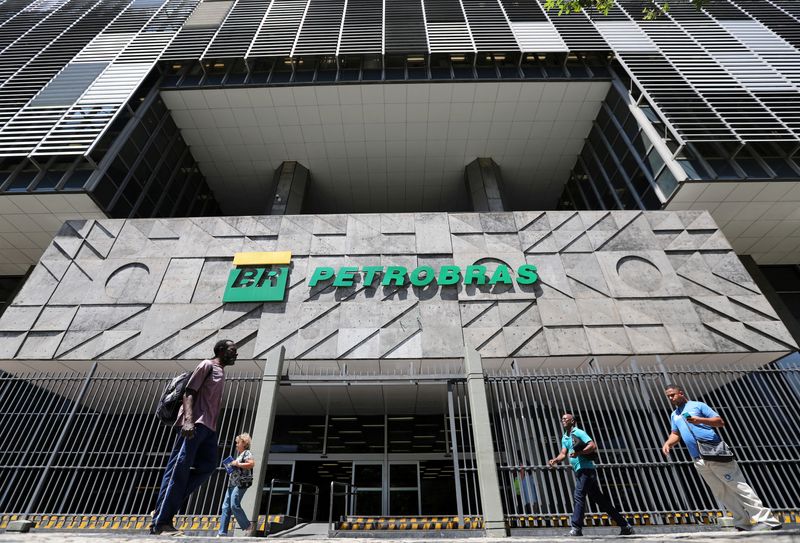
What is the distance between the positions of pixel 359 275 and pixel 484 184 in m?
9.47

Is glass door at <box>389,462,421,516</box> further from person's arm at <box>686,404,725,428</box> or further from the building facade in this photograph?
person's arm at <box>686,404,725,428</box>

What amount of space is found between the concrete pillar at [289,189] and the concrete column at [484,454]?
13.0 m

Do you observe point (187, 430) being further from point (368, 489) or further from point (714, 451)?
point (368, 489)

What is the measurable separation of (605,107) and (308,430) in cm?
1760

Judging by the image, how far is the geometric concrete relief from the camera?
11.4 metres

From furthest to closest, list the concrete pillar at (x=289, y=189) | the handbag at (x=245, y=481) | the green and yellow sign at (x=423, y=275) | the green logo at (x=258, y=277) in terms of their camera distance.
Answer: the concrete pillar at (x=289, y=189) < the green and yellow sign at (x=423, y=275) < the green logo at (x=258, y=277) < the handbag at (x=245, y=481)

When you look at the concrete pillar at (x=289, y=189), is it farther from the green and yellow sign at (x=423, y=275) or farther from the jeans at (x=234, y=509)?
the jeans at (x=234, y=509)

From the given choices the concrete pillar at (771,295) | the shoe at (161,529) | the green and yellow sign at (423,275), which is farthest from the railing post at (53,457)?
the concrete pillar at (771,295)

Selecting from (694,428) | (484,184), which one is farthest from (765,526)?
(484,184)

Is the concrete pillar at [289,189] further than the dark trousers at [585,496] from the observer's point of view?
Yes

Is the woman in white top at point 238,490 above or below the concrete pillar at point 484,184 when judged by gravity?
below

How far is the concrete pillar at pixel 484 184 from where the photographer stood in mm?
18656

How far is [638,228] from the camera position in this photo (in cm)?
1373

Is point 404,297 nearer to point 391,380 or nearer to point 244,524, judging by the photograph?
point 391,380
